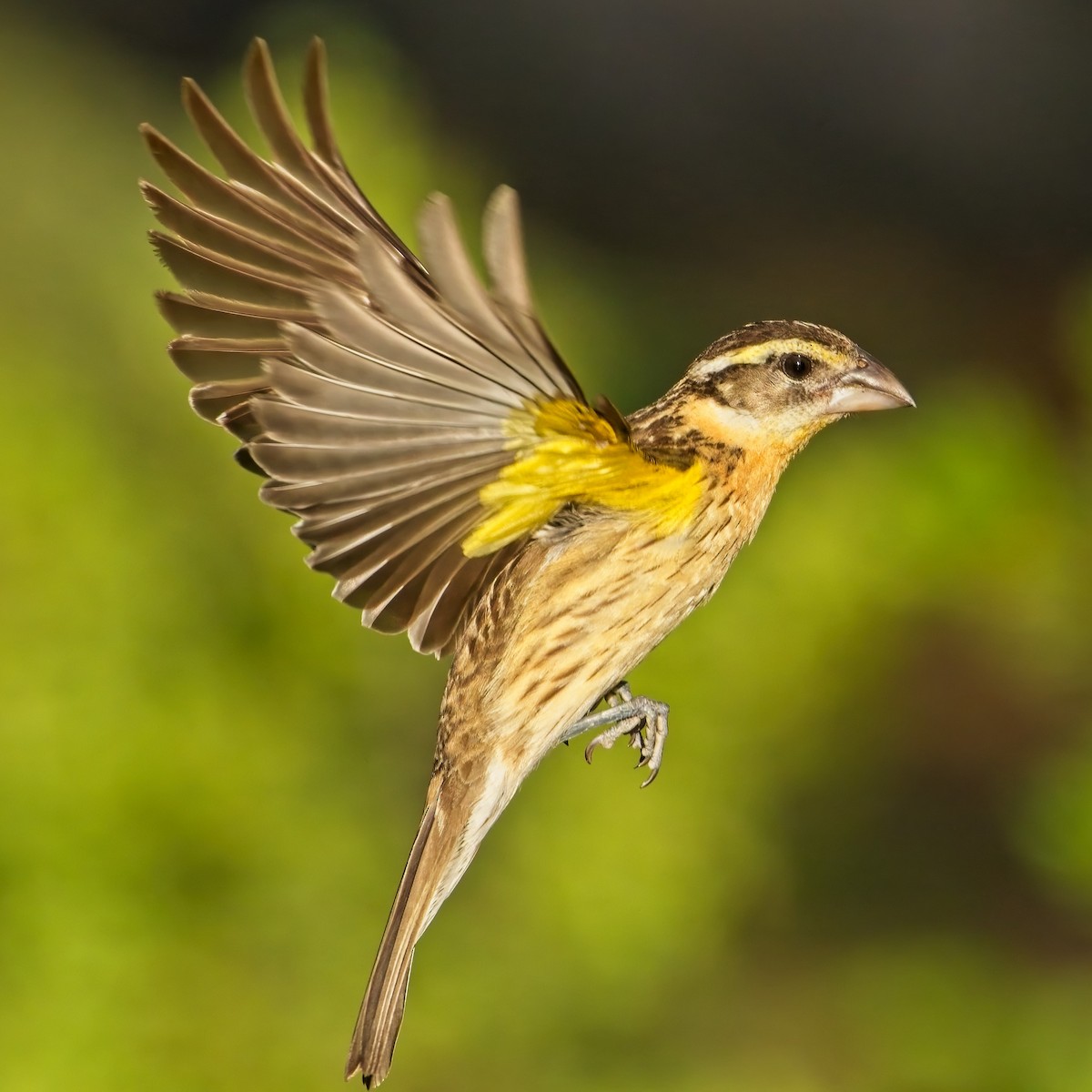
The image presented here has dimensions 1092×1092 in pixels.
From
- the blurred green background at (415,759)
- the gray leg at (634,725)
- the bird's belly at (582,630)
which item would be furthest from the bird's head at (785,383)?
the blurred green background at (415,759)

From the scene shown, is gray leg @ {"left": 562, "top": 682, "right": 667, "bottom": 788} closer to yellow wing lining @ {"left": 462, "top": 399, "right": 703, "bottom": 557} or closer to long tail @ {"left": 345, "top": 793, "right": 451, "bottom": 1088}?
long tail @ {"left": 345, "top": 793, "right": 451, "bottom": 1088}

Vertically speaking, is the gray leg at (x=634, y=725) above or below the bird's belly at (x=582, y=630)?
below

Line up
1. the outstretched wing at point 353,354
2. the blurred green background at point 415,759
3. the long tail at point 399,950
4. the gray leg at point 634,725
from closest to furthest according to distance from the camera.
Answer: the outstretched wing at point 353,354
the long tail at point 399,950
the gray leg at point 634,725
the blurred green background at point 415,759

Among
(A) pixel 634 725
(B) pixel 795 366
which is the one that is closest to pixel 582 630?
(A) pixel 634 725

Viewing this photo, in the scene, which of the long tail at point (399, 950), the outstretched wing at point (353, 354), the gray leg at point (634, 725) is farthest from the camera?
the gray leg at point (634, 725)

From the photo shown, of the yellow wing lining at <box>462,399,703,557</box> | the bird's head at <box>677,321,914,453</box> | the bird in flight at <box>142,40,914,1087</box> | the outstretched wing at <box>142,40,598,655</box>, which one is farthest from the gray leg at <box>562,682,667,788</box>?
the bird's head at <box>677,321,914,453</box>

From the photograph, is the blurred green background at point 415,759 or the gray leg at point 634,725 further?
the blurred green background at point 415,759

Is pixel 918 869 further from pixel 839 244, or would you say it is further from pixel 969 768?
pixel 839 244

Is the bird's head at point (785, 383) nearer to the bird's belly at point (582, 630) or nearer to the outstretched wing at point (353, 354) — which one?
the bird's belly at point (582, 630)
